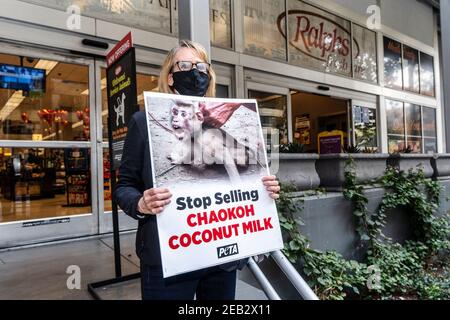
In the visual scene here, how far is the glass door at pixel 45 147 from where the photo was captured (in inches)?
198

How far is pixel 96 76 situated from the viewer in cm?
567

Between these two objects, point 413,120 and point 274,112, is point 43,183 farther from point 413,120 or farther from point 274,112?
point 413,120

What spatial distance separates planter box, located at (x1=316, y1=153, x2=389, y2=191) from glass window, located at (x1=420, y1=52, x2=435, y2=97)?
32.7ft

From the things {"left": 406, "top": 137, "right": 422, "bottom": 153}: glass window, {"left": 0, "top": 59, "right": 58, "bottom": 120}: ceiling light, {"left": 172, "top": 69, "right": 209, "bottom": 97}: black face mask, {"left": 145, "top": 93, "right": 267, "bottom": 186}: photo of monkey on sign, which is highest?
{"left": 0, "top": 59, "right": 58, "bottom": 120}: ceiling light

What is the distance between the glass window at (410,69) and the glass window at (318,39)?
9.19 feet

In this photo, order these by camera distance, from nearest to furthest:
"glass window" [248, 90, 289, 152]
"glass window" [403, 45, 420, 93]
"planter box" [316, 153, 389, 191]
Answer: "planter box" [316, 153, 389, 191], "glass window" [248, 90, 289, 152], "glass window" [403, 45, 420, 93]

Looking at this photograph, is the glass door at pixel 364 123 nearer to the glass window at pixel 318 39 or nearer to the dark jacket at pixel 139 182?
the glass window at pixel 318 39

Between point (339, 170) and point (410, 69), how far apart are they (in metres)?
10.2

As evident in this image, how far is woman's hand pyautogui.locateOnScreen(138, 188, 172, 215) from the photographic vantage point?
131cm

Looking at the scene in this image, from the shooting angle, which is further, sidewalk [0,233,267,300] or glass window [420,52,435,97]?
glass window [420,52,435,97]

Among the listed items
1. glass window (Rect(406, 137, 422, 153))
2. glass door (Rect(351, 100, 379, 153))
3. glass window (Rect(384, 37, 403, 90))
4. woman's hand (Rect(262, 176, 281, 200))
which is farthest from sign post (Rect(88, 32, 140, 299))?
glass window (Rect(406, 137, 422, 153))

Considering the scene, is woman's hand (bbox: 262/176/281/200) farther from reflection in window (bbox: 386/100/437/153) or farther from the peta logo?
reflection in window (bbox: 386/100/437/153)

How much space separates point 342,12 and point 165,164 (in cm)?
1039

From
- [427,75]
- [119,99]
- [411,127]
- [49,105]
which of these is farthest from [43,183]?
[427,75]
